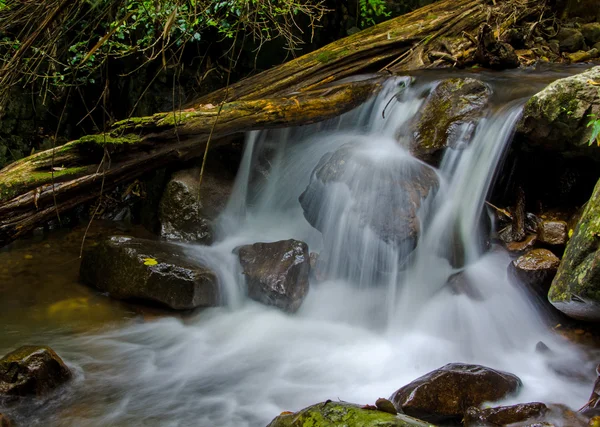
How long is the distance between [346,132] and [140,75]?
3.18 metres

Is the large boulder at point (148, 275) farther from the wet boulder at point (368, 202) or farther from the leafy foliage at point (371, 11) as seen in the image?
the leafy foliage at point (371, 11)

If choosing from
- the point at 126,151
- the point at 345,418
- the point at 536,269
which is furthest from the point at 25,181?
the point at 536,269

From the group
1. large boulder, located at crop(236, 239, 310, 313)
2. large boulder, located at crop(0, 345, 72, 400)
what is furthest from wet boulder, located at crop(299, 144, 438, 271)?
large boulder, located at crop(0, 345, 72, 400)

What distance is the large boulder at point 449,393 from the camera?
11.2 feet

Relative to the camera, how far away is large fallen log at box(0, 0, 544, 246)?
16.6 ft

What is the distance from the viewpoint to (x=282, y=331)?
487cm

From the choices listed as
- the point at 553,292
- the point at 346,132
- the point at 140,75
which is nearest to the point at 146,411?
the point at 553,292

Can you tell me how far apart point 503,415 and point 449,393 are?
1.10 ft

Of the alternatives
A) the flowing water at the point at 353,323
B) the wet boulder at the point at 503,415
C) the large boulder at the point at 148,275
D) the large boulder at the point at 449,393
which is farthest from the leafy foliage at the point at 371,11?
the wet boulder at the point at 503,415

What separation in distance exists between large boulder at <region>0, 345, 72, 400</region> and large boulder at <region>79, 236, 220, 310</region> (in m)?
1.27

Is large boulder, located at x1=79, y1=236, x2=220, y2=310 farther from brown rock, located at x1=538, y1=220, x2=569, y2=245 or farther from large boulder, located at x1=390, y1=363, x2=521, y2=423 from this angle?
brown rock, located at x1=538, y1=220, x2=569, y2=245

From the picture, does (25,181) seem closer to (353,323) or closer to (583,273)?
(353,323)

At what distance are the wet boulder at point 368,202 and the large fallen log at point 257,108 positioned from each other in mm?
783

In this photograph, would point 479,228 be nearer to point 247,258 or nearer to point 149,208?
point 247,258
